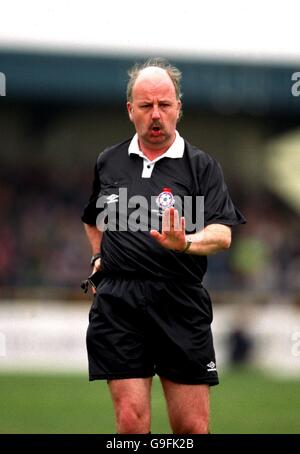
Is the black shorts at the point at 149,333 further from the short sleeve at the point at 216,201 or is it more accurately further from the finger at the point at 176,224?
the finger at the point at 176,224

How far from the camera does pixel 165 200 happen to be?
704cm

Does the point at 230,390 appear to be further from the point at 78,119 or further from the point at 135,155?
the point at 78,119

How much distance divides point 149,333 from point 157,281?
31 cm

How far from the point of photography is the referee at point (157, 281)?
7.01m

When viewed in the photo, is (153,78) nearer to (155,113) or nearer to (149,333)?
(155,113)

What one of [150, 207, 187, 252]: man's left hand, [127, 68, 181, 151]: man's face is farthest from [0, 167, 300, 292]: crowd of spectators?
[150, 207, 187, 252]: man's left hand

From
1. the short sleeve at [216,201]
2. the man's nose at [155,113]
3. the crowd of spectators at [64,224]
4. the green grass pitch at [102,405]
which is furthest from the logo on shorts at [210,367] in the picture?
the crowd of spectators at [64,224]

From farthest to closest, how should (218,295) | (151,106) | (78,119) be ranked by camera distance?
(78,119) → (218,295) → (151,106)

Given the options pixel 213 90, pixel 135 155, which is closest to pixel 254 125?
pixel 213 90

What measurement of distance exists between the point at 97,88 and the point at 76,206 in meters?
2.63

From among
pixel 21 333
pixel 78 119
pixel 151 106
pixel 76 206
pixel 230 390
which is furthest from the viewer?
pixel 78 119

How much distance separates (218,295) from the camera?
20828 mm

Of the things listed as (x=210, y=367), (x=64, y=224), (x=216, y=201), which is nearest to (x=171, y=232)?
(x=216, y=201)

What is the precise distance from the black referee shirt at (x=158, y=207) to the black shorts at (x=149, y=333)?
88 mm
